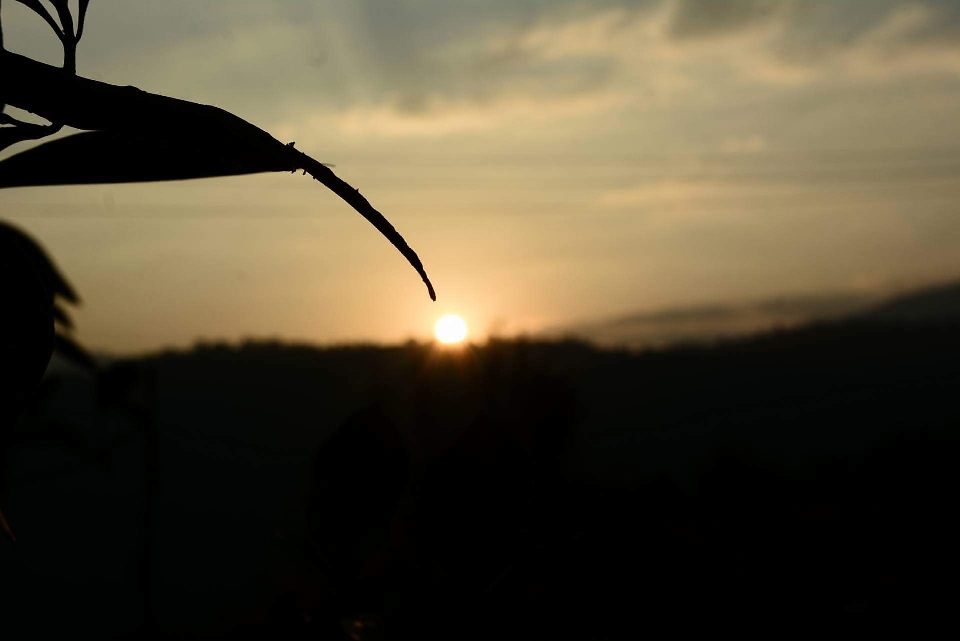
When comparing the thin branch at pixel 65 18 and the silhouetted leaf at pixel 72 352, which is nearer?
the thin branch at pixel 65 18

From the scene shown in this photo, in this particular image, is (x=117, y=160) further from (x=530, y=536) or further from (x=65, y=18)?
(x=530, y=536)

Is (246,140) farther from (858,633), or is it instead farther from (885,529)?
(885,529)

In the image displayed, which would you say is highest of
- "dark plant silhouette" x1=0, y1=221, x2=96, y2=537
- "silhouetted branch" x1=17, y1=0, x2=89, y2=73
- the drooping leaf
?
"silhouetted branch" x1=17, y1=0, x2=89, y2=73

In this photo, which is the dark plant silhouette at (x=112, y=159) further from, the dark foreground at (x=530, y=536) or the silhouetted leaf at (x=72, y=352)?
the silhouetted leaf at (x=72, y=352)

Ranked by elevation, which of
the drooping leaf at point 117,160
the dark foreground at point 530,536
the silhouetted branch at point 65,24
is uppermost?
the silhouetted branch at point 65,24

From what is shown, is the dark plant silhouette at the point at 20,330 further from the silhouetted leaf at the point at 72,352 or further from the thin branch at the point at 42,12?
the silhouetted leaf at the point at 72,352

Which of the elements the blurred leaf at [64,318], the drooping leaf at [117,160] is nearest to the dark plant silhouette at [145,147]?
the drooping leaf at [117,160]

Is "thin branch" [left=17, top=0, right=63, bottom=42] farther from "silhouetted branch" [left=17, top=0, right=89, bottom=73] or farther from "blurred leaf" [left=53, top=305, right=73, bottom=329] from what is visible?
"blurred leaf" [left=53, top=305, right=73, bottom=329]

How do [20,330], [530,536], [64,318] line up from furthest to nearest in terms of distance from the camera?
[64,318] < [530,536] < [20,330]

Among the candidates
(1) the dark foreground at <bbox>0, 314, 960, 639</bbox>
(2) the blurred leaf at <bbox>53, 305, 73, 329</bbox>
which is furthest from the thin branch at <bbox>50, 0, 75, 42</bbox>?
(2) the blurred leaf at <bbox>53, 305, 73, 329</bbox>

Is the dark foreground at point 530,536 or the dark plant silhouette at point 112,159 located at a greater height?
the dark plant silhouette at point 112,159

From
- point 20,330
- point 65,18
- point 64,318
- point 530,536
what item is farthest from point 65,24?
point 64,318

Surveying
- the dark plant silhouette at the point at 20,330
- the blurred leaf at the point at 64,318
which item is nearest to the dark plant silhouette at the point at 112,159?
the dark plant silhouette at the point at 20,330

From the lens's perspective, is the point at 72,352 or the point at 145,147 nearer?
the point at 145,147
